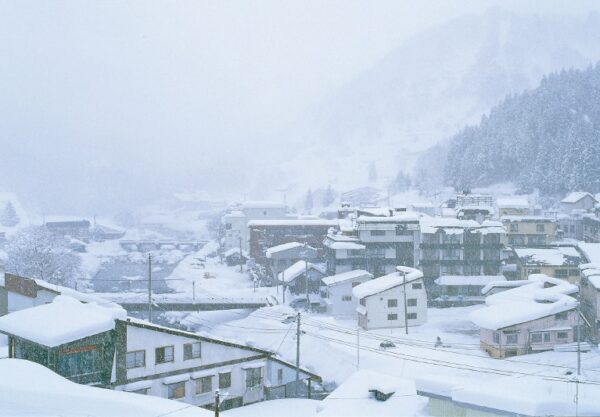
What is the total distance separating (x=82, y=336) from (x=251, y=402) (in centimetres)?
665

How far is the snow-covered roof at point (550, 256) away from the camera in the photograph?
3722cm

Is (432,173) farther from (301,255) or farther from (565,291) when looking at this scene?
(565,291)

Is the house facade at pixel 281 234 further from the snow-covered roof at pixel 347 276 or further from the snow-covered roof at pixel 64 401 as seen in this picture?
the snow-covered roof at pixel 64 401

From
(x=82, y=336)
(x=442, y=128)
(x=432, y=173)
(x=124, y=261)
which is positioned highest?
(x=442, y=128)

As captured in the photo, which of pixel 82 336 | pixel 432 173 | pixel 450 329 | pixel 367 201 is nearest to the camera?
pixel 82 336

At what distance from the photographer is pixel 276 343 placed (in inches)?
1120

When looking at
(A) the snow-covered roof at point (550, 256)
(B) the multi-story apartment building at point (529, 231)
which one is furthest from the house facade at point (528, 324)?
(B) the multi-story apartment building at point (529, 231)

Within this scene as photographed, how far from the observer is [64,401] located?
10141 mm

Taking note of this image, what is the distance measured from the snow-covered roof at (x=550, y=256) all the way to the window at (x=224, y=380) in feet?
90.5

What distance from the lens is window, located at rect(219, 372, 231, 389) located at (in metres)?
17.5

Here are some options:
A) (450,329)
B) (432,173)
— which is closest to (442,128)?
(432,173)

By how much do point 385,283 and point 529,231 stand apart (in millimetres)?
21692

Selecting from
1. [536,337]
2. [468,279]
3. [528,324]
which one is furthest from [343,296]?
[536,337]

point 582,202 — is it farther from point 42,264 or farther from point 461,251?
point 42,264
